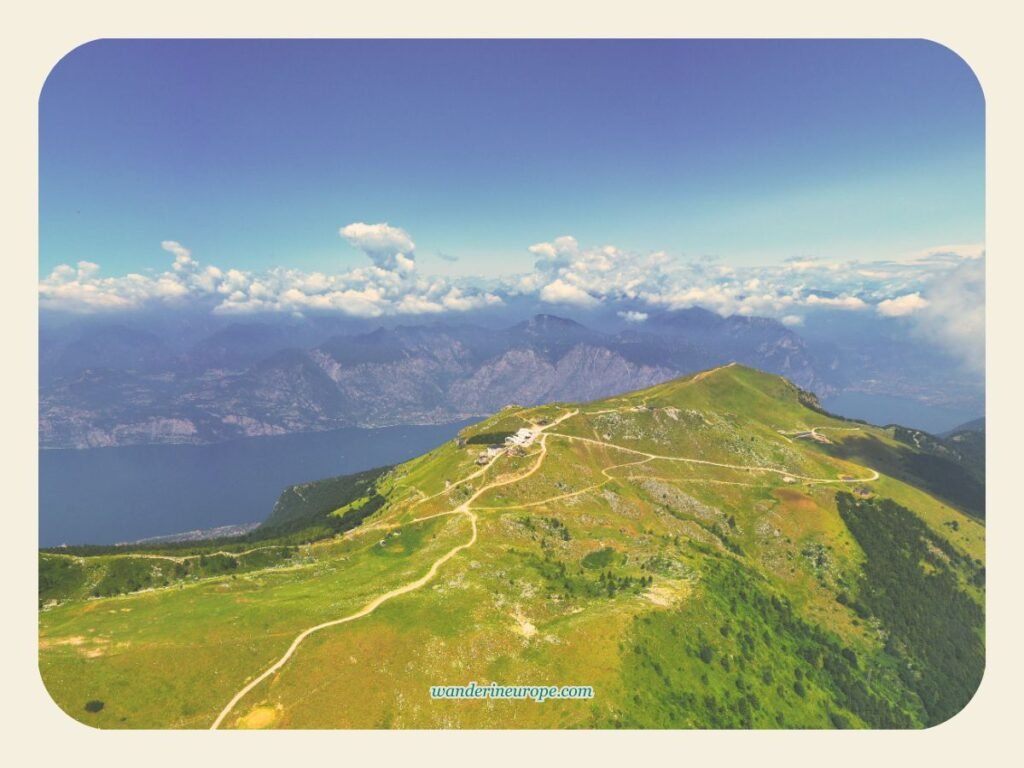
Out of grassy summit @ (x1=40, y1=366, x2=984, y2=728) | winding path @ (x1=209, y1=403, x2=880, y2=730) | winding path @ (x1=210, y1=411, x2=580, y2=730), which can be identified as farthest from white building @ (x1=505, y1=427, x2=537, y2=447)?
winding path @ (x1=210, y1=411, x2=580, y2=730)

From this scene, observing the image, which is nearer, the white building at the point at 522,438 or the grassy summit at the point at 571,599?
the grassy summit at the point at 571,599

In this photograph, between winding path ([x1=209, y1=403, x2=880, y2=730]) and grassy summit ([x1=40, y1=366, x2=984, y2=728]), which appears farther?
winding path ([x1=209, y1=403, x2=880, y2=730])

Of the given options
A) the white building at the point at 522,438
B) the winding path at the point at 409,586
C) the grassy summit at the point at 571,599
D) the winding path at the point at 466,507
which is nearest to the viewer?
the winding path at the point at 409,586

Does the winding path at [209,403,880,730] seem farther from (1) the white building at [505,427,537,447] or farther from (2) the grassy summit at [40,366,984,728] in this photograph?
(1) the white building at [505,427,537,447]

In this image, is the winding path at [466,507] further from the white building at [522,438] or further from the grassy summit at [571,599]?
the white building at [522,438]

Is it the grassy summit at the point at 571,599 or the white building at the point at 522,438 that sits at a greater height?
the white building at the point at 522,438

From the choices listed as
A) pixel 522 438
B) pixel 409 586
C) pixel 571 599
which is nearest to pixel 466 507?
pixel 409 586

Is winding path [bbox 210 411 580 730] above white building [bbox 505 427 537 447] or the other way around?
the other way around

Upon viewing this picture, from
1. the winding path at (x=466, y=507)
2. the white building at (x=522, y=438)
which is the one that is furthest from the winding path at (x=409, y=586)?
the white building at (x=522, y=438)

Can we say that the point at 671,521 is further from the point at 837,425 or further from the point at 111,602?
the point at 837,425
